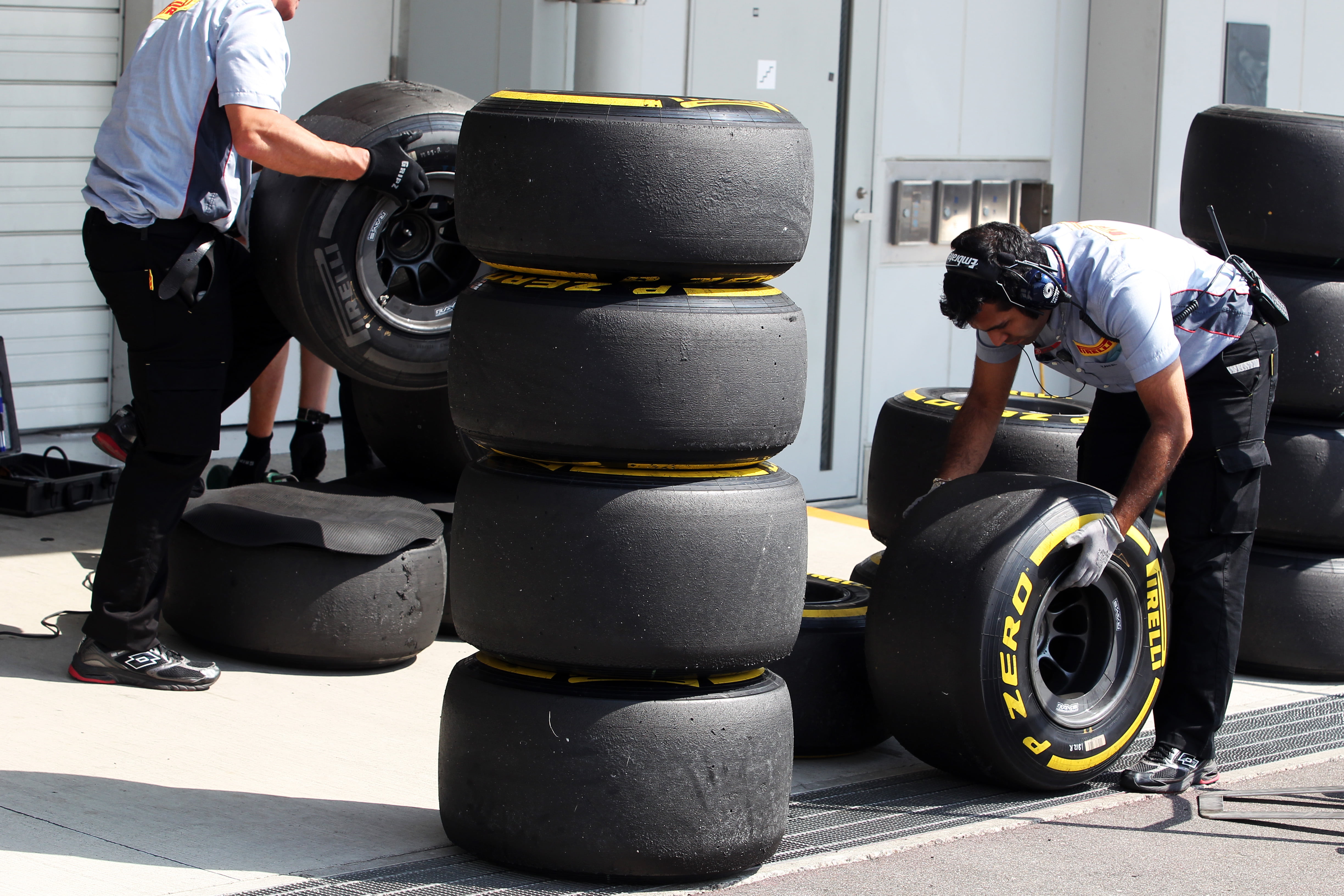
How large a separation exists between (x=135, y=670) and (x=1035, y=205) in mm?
6832

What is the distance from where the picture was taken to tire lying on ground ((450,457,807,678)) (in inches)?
141

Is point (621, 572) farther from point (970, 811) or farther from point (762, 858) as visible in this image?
point (970, 811)

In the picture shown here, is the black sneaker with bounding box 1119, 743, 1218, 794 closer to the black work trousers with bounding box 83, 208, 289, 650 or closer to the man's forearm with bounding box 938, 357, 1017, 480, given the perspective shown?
the man's forearm with bounding box 938, 357, 1017, 480

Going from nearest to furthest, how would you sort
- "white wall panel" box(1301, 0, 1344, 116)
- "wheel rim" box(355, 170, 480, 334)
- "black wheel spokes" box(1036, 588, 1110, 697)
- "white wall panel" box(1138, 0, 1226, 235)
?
1. "black wheel spokes" box(1036, 588, 1110, 697)
2. "wheel rim" box(355, 170, 480, 334)
3. "white wall panel" box(1138, 0, 1226, 235)
4. "white wall panel" box(1301, 0, 1344, 116)

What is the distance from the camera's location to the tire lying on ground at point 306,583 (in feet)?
17.0

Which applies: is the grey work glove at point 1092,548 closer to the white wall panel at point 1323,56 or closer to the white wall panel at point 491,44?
the white wall panel at point 491,44

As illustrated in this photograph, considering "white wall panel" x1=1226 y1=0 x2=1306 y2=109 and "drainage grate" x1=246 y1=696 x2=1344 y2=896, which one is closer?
"drainage grate" x1=246 y1=696 x2=1344 y2=896

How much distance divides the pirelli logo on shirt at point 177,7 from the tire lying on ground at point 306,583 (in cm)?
151

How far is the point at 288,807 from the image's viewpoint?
13.5 ft

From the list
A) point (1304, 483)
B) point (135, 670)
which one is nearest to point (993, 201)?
point (1304, 483)

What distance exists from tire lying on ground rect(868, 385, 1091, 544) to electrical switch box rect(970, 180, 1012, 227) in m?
3.49

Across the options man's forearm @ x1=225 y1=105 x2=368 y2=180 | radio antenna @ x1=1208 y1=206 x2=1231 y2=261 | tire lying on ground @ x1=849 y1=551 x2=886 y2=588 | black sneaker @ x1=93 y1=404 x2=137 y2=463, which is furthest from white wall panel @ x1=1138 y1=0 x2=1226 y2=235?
black sneaker @ x1=93 y1=404 x2=137 y2=463

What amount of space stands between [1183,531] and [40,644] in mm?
3483

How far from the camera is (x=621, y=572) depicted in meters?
3.59
